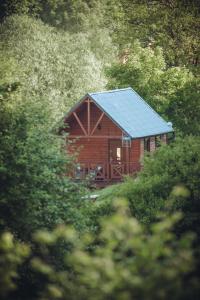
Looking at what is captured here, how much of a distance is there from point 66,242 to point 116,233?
13.0 m

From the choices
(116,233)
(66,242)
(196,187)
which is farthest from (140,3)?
(116,233)

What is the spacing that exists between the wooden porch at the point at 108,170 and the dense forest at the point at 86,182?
15.3ft

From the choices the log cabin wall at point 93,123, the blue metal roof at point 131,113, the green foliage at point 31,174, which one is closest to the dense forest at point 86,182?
the green foliage at point 31,174

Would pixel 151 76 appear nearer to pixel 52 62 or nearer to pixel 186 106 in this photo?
pixel 186 106

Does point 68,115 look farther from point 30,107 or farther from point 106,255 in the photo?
point 106,255

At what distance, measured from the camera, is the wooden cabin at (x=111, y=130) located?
141ft

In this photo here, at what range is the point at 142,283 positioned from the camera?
8.65 m

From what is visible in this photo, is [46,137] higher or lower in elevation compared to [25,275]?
higher

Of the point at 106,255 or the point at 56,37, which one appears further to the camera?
the point at 56,37

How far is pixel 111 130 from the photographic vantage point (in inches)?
1730

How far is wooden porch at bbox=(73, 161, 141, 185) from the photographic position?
141 ft

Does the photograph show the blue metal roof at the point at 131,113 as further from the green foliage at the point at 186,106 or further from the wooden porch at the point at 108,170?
the green foliage at the point at 186,106

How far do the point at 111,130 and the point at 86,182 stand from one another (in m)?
20.6

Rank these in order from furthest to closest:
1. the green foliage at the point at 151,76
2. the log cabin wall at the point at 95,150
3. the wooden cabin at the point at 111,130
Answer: the green foliage at the point at 151,76
the log cabin wall at the point at 95,150
the wooden cabin at the point at 111,130
